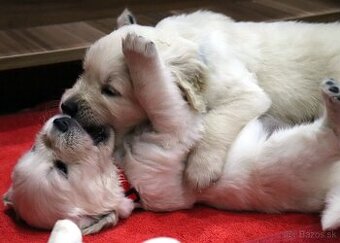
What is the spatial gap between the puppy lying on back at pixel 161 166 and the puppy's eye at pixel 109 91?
0.24 ft

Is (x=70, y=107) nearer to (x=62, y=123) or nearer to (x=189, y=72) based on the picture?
(x=62, y=123)

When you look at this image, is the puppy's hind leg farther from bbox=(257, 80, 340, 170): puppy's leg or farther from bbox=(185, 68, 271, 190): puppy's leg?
bbox=(185, 68, 271, 190): puppy's leg

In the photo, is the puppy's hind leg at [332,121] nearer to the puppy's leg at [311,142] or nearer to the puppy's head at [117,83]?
the puppy's leg at [311,142]

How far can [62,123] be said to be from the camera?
193cm

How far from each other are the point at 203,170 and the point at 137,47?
0.48 meters

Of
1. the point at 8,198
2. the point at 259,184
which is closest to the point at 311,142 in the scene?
the point at 259,184

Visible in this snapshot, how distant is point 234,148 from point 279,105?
14.9 inches

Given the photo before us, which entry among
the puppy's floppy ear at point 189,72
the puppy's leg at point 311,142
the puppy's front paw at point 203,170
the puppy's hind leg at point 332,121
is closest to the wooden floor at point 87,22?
the puppy's floppy ear at point 189,72

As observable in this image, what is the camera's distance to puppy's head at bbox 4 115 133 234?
1838mm

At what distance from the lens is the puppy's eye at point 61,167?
1.88 meters

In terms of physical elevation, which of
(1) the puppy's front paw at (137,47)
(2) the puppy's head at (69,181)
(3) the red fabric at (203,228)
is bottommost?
(3) the red fabric at (203,228)

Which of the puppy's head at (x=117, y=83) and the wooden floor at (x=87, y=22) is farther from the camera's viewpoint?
the wooden floor at (x=87, y=22)

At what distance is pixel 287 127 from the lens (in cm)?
207

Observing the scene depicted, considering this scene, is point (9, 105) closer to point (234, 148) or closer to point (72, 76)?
point (72, 76)
